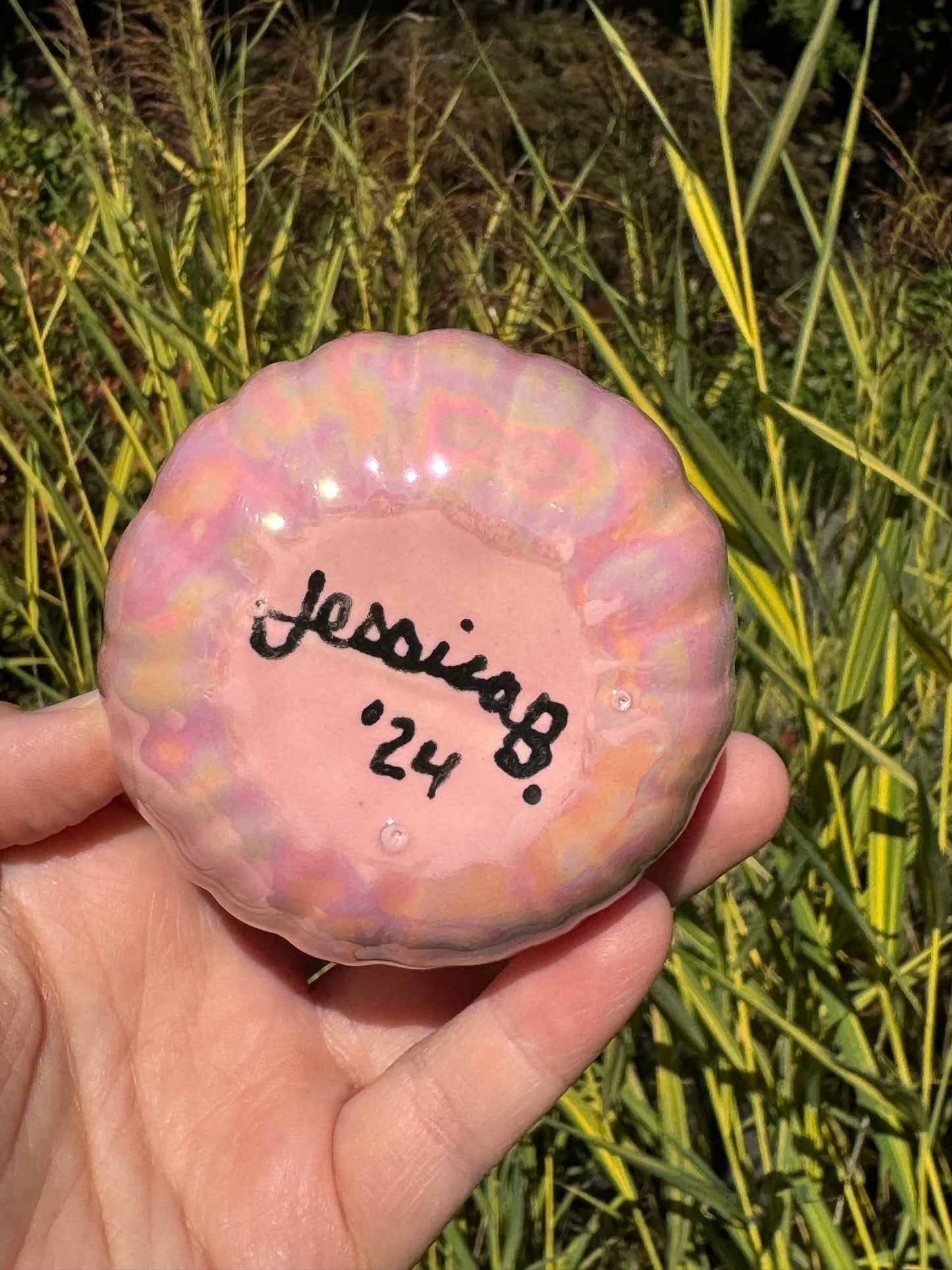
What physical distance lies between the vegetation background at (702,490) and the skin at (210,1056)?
0.09 metres

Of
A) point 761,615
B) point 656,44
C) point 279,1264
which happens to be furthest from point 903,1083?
point 656,44

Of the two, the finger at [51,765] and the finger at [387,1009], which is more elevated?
the finger at [51,765]

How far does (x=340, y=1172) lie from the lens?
878 mm

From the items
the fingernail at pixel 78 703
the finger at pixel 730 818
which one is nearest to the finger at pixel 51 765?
the fingernail at pixel 78 703

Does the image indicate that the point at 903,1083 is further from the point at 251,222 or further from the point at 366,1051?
the point at 251,222

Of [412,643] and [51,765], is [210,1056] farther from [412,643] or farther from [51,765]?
[412,643]

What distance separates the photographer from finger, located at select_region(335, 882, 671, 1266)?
826mm

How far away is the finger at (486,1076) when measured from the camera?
826mm

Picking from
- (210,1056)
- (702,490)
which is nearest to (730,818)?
(702,490)

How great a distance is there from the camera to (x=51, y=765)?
33.4 inches

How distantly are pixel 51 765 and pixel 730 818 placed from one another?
0.48 metres

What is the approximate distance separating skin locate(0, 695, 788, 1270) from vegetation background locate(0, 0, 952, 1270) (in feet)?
0.31
